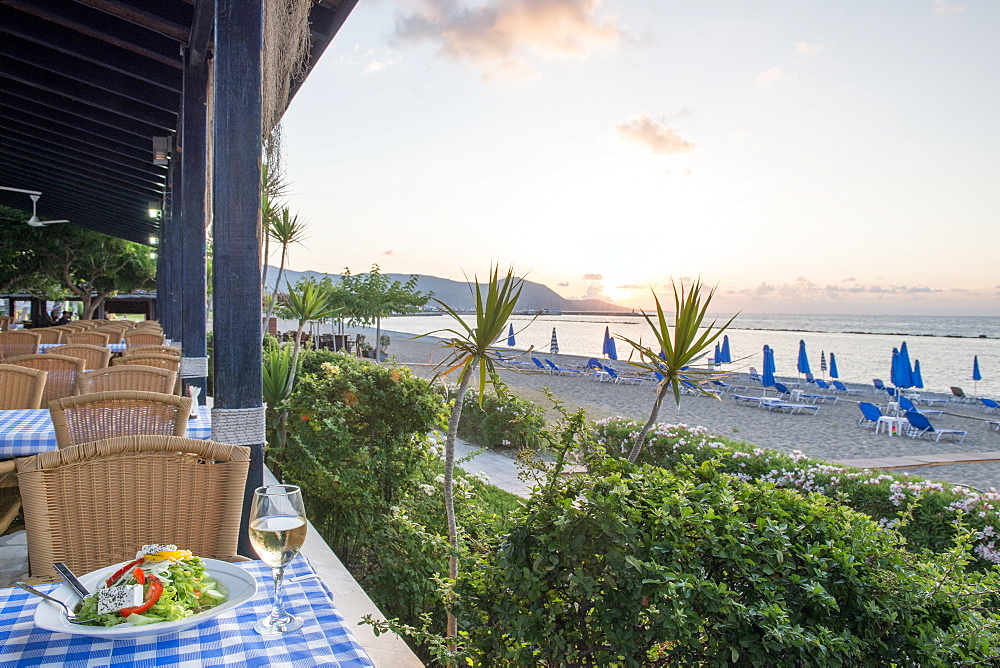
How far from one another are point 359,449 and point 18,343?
4.85 meters

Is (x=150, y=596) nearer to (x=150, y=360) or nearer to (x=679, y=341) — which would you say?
(x=679, y=341)

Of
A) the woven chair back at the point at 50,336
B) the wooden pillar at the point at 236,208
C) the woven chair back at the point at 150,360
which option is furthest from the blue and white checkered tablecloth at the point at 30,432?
the woven chair back at the point at 50,336

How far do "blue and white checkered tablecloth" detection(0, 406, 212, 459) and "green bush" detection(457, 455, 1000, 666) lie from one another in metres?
1.77

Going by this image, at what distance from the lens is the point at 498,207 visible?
376 inches

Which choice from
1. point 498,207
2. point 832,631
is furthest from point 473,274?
point 498,207

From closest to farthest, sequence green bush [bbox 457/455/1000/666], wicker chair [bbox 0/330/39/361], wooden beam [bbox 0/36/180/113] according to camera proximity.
→ green bush [bbox 457/455/1000/666], wooden beam [bbox 0/36/180/113], wicker chair [bbox 0/330/39/361]

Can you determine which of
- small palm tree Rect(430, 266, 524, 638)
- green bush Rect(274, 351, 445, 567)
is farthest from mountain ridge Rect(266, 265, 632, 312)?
green bush Rect(274, 351, 445, 567)

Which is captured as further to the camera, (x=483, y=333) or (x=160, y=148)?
(x=160, y=148)

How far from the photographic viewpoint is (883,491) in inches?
152

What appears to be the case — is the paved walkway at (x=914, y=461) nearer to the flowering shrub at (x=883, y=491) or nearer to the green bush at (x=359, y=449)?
the flowering shrub at (x=883, y=491)

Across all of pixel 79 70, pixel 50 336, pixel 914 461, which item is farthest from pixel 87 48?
pixel 914 461

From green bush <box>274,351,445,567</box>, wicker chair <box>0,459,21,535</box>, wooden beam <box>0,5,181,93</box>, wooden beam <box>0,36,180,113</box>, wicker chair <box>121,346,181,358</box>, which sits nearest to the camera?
wicker chair <box>0,459,21,535</box>

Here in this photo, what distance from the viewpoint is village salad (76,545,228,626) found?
0.97 meters

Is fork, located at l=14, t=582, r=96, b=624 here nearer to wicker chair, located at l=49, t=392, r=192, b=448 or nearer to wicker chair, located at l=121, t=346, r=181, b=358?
wicker chair, located at l=49, t=392, r=192, b=448
